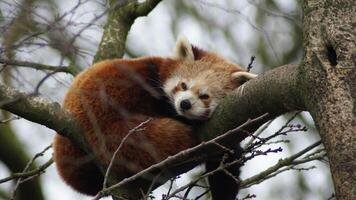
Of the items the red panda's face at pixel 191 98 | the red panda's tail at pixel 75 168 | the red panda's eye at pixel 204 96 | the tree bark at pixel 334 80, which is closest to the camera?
the tree bark at pixel 334 80

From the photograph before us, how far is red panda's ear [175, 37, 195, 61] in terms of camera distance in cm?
564

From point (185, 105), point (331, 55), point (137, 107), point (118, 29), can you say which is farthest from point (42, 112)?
point (118, 29)

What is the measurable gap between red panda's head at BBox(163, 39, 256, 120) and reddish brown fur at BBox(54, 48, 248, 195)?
175 millimetres

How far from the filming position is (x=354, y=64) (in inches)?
122

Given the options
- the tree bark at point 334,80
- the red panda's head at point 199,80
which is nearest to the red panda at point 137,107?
the red panda's head at point 199,80

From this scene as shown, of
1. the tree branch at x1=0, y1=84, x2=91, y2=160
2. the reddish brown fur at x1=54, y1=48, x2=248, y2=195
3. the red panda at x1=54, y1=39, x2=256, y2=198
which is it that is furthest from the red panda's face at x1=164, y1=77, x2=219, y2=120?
the tree branch at x1=0, y1=84, x2=91, y2=160

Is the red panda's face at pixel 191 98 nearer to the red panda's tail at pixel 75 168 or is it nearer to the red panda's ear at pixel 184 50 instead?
the red panda's ear at pixel 184 50

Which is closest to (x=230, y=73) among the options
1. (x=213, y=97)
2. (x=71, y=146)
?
(x=213, y=97)

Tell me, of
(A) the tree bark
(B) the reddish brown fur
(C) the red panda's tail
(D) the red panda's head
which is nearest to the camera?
(A) the tree bark

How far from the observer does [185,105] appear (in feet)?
16.5

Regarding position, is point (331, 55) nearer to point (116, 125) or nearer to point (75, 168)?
point (116, 125)

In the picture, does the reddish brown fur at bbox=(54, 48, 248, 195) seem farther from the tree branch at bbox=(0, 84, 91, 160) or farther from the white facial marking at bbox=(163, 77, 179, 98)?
the tree branch at bbox=(0, 84, 91, 160)

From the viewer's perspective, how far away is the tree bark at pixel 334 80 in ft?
9.80

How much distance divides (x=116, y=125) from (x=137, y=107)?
296 mm
